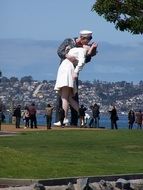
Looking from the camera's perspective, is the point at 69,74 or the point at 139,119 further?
the point at 139,119

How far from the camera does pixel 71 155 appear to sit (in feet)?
88.3

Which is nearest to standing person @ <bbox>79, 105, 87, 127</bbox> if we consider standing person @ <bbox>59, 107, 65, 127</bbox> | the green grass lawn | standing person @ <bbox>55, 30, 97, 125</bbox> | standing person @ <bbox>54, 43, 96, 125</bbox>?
standing person @ <bbox>55, 30, 97, 125</bbox>

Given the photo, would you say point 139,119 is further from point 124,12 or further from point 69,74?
point 124,12

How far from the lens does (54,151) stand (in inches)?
1118

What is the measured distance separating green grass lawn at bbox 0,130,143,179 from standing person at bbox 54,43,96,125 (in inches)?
345

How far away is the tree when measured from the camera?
3002cm

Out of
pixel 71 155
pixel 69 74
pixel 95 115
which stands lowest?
pixel 71 155

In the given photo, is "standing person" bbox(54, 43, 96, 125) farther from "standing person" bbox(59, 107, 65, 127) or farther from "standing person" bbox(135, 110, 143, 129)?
"standing person" bbox(135, 110, 143, 129)

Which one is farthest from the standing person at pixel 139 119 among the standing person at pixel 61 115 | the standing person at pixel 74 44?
the standing person at pixel 61 115

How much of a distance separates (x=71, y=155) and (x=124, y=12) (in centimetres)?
651

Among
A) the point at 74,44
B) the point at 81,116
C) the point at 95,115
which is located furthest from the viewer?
the point at 95,115

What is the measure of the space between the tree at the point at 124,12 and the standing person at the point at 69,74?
54.8 ft

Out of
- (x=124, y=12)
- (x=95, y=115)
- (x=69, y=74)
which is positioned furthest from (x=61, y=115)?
(x=124, y=12)

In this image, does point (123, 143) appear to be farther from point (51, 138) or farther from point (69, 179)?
point (69, 179)
